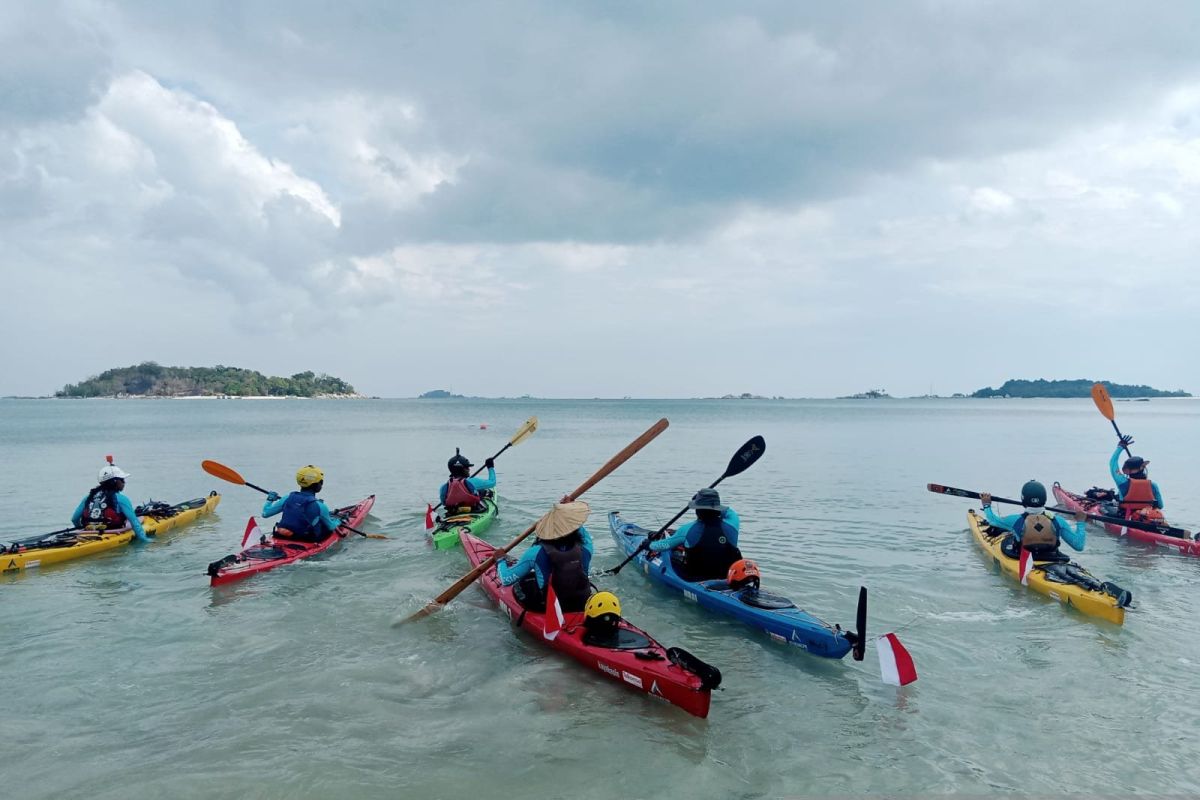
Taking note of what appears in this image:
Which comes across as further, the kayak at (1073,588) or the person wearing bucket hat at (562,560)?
the kayak at (1073,588)

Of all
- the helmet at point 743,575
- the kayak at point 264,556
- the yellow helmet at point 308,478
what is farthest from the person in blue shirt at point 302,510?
the helmet at point 743,575

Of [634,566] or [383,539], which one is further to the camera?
[383,539]

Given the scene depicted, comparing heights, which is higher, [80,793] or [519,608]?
[519,608]

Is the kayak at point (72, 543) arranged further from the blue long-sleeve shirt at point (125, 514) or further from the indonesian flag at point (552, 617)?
the indonesian flag at point (552, 617)

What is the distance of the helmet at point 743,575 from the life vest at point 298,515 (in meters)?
8.47

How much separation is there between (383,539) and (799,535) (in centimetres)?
995

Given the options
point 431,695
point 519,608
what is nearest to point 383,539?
point 519,608

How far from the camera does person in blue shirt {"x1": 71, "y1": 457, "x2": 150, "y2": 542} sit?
1402 cm

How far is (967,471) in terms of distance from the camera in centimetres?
2917

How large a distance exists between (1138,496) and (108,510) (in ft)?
74.9

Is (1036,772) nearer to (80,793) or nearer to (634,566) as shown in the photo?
(634,566)

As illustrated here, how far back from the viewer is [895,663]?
290 inches

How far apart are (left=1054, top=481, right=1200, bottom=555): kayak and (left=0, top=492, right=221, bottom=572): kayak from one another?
2196cm

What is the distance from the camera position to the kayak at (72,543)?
12234 mm
